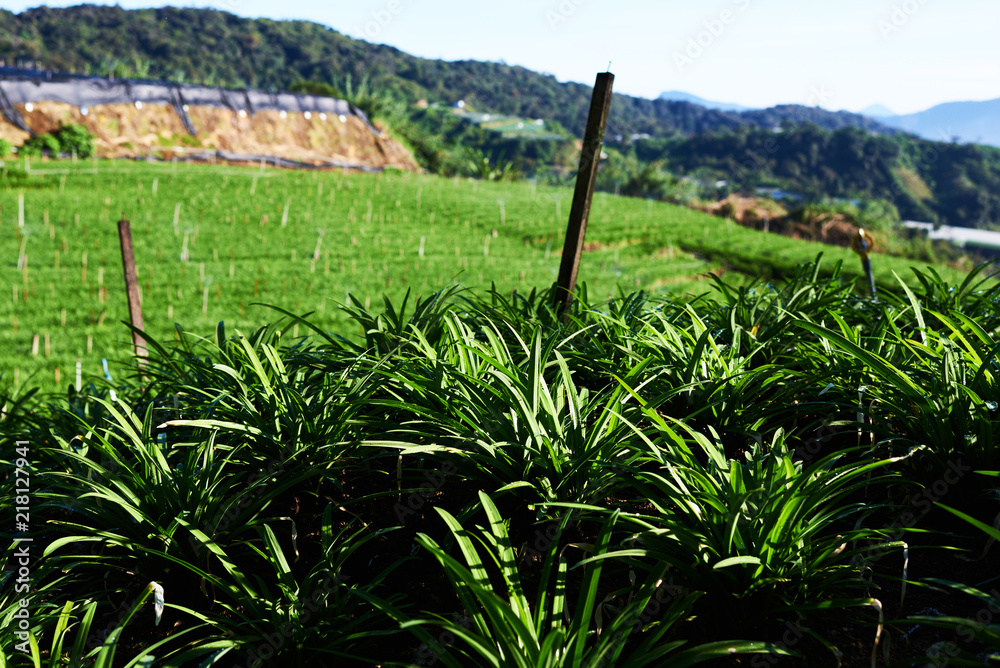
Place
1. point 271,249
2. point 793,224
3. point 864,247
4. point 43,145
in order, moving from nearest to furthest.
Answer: point 864,247, point 271,249, point 43,145, point 793,224

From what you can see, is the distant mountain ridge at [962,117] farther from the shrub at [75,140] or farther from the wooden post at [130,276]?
the wooden post at [130,276]

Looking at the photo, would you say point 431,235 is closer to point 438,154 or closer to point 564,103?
point 438,154

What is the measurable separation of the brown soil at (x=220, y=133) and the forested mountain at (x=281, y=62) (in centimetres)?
2417

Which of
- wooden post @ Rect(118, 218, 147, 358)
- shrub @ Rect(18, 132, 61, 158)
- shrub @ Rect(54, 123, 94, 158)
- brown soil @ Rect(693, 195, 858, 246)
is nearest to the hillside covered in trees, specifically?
brown soil @ Rect(693, 195, 858, 246)

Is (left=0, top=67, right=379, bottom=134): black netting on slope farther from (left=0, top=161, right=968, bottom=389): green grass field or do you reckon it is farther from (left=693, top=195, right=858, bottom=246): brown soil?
(left=693, top=195, right=858, bottom=246): brown soil

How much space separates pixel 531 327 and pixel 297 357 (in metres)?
0.95

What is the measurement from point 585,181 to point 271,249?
7685 millimetres

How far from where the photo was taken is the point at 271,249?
935 centimetres

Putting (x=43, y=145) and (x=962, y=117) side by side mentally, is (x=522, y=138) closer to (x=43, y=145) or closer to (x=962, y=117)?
(x=43, y=145)

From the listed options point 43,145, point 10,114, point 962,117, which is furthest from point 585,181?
point 962,117

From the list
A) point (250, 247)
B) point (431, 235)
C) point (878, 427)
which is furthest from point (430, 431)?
point (431, 235)

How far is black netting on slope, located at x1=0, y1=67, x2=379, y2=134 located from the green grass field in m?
5.74

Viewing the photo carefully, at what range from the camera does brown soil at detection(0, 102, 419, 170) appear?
686 inches

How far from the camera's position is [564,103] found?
287ft
